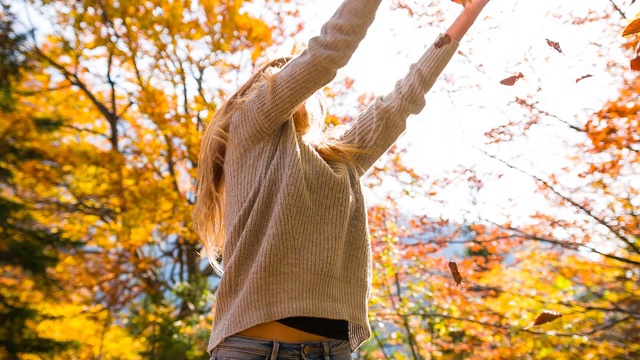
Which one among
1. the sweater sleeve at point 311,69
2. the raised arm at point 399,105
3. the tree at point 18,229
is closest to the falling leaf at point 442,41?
the raised arm at point 399,105

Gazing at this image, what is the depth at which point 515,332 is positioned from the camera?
143 inches

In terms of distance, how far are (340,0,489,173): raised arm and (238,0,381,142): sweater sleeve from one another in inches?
9.9

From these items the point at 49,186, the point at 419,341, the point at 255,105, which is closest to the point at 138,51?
the point at 49,186

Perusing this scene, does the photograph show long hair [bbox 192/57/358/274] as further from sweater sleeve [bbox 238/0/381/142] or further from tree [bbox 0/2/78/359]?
tree [bbox 0/2/78/359]

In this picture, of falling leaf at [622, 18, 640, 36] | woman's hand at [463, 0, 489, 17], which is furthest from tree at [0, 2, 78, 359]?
falling leaf at [622, 18, 640, 36]

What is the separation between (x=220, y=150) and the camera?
61.4 inches

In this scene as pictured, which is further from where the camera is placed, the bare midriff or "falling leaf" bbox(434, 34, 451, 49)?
"falling leaf" bbox(434, 34, 451, 49)

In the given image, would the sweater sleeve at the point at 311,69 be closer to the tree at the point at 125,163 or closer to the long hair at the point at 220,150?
the long hair at the point at 220,150

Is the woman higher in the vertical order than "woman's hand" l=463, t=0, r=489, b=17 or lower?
lower

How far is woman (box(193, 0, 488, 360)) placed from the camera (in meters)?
1.30

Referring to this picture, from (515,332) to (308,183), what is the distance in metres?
2.68

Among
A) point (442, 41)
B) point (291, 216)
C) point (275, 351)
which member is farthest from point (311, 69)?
point (275, 351)

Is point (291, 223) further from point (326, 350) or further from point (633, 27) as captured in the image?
point (633, 27)

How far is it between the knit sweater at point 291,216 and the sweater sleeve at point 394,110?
0.16m
